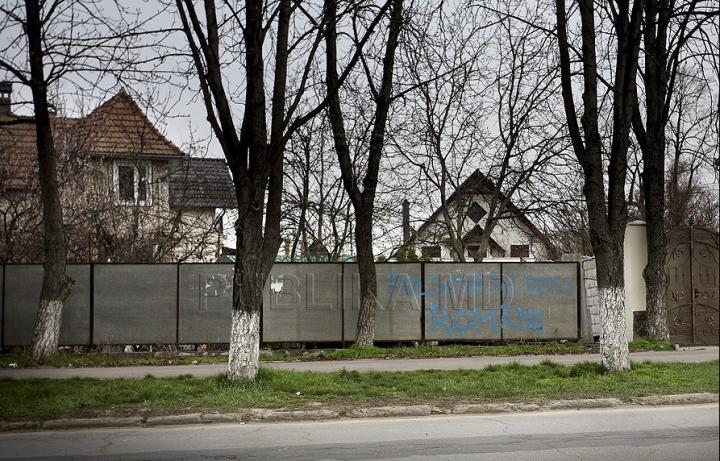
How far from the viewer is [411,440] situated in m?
8.18

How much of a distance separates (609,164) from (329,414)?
6385mm

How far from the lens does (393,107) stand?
21.5 meters

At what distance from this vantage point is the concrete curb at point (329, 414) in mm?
9133

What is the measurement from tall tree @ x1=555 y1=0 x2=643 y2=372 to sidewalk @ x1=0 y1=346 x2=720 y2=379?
277cm

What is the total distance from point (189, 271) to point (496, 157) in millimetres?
10754

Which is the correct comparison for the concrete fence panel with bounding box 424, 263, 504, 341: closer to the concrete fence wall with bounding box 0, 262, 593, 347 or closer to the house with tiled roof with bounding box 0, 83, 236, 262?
the concrete fence wall with bounding box 0, 262, 593, 347

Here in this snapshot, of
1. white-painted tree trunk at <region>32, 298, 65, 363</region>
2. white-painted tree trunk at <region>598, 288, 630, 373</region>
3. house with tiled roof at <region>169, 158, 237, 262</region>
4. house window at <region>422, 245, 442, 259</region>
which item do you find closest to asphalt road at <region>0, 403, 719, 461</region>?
white-painted tree trunk at <region>598, 288, 630, 373</region>

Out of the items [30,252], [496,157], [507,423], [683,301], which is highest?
[496,157]

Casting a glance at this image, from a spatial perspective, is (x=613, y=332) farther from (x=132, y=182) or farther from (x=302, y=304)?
(x=132, y=182)

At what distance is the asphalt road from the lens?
743 cm

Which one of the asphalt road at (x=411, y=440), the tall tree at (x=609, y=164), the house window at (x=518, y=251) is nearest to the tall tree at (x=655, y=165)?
the tall tree at (x=609, y=164)

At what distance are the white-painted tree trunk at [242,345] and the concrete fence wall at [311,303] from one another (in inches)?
299

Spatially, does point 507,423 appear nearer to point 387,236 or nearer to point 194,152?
point 387,236

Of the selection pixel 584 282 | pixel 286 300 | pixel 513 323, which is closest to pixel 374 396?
pixel 286 300
